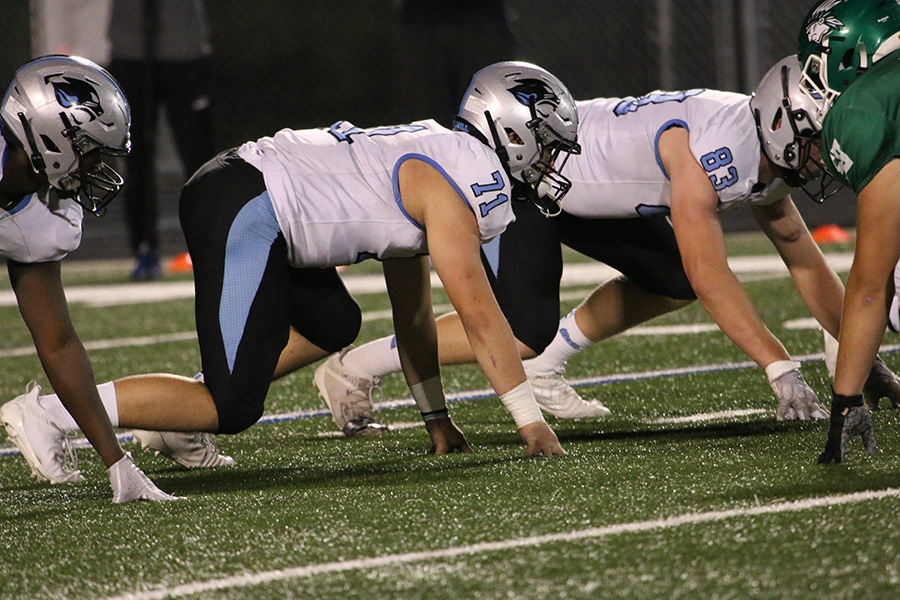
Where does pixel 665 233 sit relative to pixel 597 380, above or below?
above

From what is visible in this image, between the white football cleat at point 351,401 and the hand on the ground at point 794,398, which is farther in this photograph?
the white football cleat at point 351,401

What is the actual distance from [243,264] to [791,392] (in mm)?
1331

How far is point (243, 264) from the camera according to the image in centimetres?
294

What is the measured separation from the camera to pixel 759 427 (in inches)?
130

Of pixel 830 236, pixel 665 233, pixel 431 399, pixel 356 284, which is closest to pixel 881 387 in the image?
pixel 665 233

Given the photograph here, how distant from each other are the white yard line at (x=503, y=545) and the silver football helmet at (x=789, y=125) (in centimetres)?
103

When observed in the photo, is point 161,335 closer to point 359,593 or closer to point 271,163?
point 271,163

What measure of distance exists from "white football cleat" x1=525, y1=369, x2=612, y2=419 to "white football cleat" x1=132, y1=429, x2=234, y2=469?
39.3 inches

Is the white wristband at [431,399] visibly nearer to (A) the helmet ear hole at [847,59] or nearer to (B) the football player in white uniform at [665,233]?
(B) the football player in white uniform at [665,233]

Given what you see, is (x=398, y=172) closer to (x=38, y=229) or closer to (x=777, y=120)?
(x=38, y=229)

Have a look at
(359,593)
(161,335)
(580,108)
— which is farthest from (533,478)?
(161,335)

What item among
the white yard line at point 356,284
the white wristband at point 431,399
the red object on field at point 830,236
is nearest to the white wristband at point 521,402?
the white wristband at point 431,399

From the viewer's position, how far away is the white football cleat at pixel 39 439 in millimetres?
3047

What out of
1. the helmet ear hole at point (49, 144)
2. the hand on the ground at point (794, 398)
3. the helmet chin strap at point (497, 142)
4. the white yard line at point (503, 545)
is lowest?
the hand on the ground at point (794, 398)
